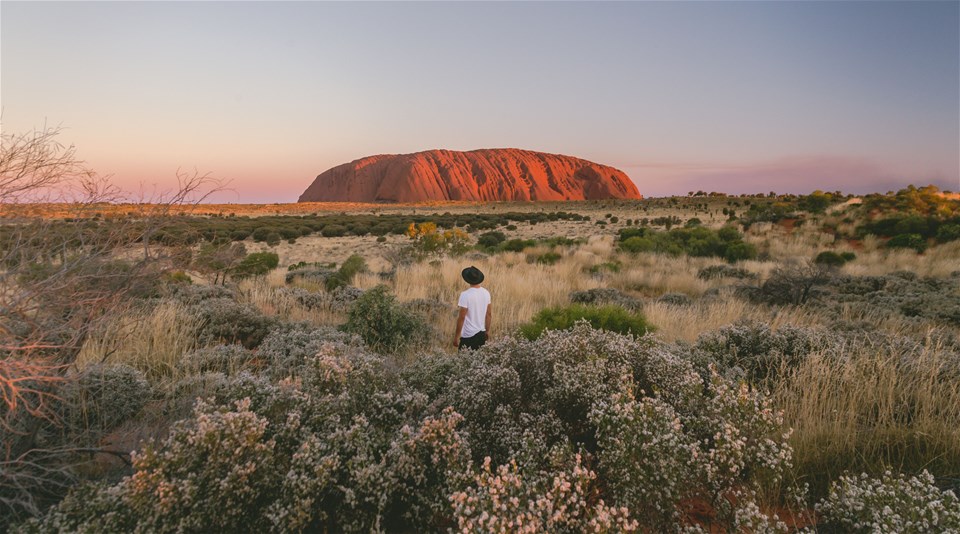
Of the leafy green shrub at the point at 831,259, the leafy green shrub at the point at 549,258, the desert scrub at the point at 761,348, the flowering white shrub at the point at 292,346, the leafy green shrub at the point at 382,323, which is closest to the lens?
the desert scrub at the point at 761,348

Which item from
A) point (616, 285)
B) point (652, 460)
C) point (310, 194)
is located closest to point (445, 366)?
point (652, 460)

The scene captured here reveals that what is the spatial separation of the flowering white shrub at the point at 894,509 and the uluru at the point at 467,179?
120 meters

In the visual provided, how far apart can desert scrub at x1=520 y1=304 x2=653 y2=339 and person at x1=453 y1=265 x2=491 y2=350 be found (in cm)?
65

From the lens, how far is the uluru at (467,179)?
418ft

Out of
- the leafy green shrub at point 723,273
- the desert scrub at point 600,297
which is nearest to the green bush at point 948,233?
the leafy green shrub at point 723,273

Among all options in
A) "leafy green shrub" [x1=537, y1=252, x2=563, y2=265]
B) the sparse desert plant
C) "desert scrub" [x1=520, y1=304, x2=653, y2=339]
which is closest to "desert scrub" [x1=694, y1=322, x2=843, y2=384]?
"desert scrub" [x1=520, y1=304, x2=653, y2=339]

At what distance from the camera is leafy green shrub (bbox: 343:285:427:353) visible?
6695mm

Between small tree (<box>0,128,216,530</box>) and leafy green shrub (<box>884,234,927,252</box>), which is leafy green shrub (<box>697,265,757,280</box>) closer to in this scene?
leafy green shrub (<box>884,234,927,252</box>)

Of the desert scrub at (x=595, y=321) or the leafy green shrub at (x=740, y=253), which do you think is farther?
the leafy green shrub at (x=740, y=253)

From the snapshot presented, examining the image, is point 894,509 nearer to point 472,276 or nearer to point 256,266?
point 472,276

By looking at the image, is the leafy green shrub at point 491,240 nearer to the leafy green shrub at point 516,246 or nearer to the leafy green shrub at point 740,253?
the leafy green shrub at point 516,246

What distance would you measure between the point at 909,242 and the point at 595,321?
18.4 meters

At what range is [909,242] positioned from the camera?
677 inches

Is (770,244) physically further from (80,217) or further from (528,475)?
(80,217)
